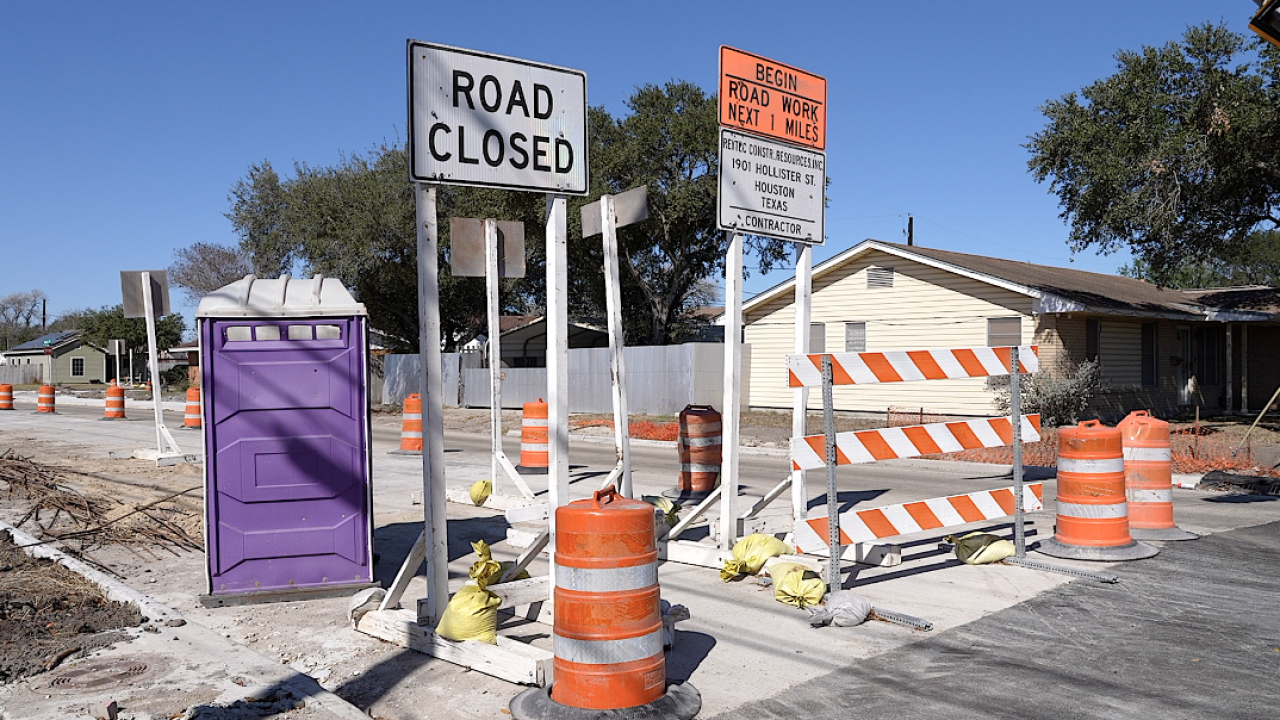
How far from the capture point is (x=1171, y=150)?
1942 cm

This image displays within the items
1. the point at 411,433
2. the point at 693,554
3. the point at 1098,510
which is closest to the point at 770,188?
the point at 693,554

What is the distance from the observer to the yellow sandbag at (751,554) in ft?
24.7

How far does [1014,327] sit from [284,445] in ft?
68.9

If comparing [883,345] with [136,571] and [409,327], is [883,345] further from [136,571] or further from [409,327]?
[409,327]

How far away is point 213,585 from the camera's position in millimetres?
6922

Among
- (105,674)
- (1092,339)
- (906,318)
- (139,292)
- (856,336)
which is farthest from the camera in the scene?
(856,336)

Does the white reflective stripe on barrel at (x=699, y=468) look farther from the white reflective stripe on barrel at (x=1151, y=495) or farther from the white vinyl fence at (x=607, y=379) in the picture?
the white vinyl fence at (x=607, y=379)

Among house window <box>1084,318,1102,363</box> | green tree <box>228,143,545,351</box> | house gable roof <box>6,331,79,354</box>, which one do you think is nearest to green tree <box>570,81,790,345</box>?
green tree <box>228,143,545,351</box>

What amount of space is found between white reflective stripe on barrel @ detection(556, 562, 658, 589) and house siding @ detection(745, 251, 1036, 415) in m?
21.2

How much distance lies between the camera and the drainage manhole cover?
16.4 feet

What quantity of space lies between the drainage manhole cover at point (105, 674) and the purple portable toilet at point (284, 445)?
1.48m

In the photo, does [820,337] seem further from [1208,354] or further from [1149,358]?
[1208,354]

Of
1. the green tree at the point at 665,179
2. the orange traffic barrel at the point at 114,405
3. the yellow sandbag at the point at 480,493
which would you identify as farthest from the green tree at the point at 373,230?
the yellow sandbag at the point at 480,493

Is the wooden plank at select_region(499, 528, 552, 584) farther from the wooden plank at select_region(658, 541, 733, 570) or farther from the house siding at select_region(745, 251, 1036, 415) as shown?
the house siding at select_region(745, 251, 1036, 415)
